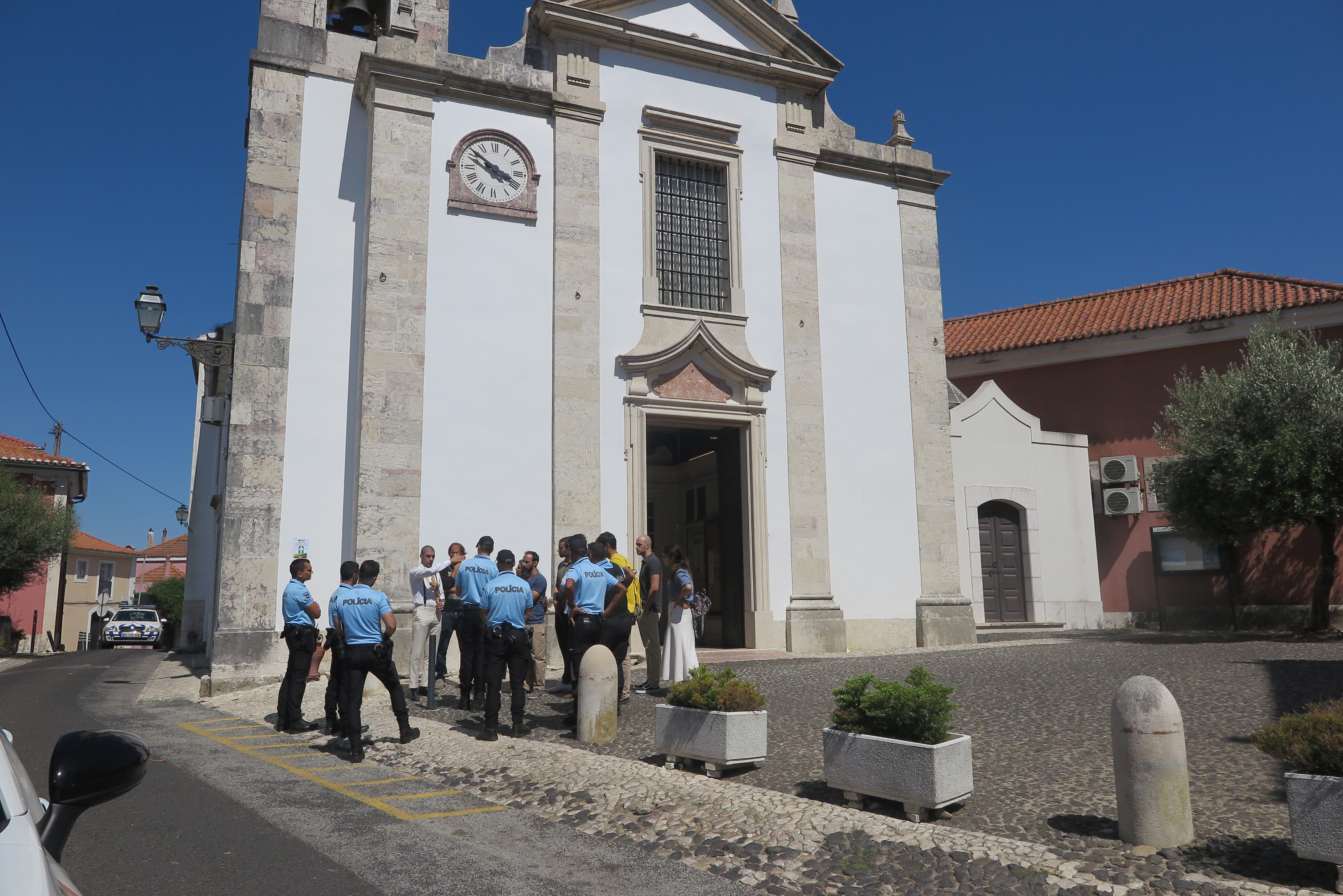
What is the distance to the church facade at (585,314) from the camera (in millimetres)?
13906

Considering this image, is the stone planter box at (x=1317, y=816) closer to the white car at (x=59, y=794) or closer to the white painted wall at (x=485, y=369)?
the white car at (x=59, y=794)

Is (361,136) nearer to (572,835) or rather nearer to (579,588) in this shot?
(579,588)

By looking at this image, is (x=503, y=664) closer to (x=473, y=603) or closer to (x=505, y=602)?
(x=505, y=602)

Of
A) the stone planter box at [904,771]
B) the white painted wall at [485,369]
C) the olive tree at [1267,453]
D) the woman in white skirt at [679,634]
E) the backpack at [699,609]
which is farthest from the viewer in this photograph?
the olive tree at [1267,453]

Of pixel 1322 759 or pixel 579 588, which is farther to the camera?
pixel 579 588

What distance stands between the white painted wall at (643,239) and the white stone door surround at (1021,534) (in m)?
4.28

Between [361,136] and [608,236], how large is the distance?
3978mm

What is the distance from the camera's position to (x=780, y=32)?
1748 cm

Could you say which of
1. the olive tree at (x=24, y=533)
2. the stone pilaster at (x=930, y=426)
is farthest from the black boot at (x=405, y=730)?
the olive tree at (x=24, y=533)

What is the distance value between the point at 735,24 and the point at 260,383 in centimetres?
1010

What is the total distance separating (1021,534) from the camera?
1900cm

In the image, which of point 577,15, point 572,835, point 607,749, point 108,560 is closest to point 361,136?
point 577,15

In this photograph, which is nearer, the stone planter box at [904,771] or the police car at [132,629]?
the stone planter box at [904,771]

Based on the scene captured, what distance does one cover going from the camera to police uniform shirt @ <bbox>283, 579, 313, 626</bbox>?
9.77 metres
